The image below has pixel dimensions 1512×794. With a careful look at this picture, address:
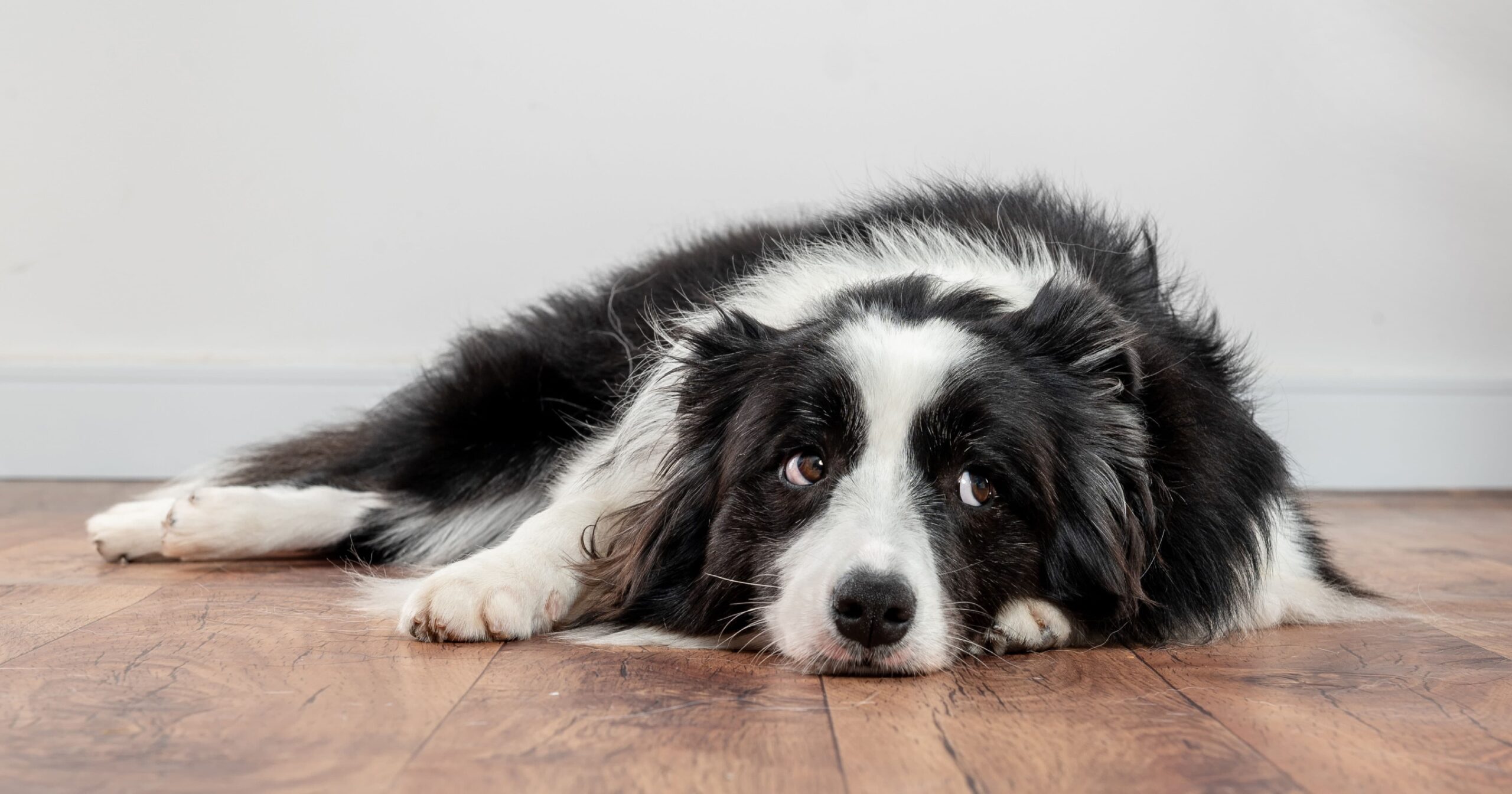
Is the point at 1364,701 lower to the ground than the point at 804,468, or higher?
lower

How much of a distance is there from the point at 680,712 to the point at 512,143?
3586 mm

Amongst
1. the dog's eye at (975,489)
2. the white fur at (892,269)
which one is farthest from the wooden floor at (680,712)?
the white fur at (892,269)

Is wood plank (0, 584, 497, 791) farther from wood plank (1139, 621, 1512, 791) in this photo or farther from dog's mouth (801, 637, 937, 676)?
wood plank (1139, 621, 1512, 791)

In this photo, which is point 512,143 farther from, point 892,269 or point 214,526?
point 892,269

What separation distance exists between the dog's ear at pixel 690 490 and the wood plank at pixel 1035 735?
505mm

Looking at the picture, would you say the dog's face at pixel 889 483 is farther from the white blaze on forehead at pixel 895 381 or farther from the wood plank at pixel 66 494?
the wood plank at pixel 66 494

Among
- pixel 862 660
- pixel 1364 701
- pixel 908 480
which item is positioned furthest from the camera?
pixel 908 480

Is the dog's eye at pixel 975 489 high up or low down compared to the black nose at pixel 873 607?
up

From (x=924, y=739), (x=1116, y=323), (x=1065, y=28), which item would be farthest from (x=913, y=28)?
(x=924, y=739)

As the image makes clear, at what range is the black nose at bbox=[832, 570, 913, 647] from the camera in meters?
2.08

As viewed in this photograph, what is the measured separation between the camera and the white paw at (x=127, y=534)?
3.27 meters

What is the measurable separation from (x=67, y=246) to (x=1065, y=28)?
4.13 metres

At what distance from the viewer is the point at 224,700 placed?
191 centimetres

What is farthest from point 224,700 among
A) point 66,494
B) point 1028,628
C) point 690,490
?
point 66,494
